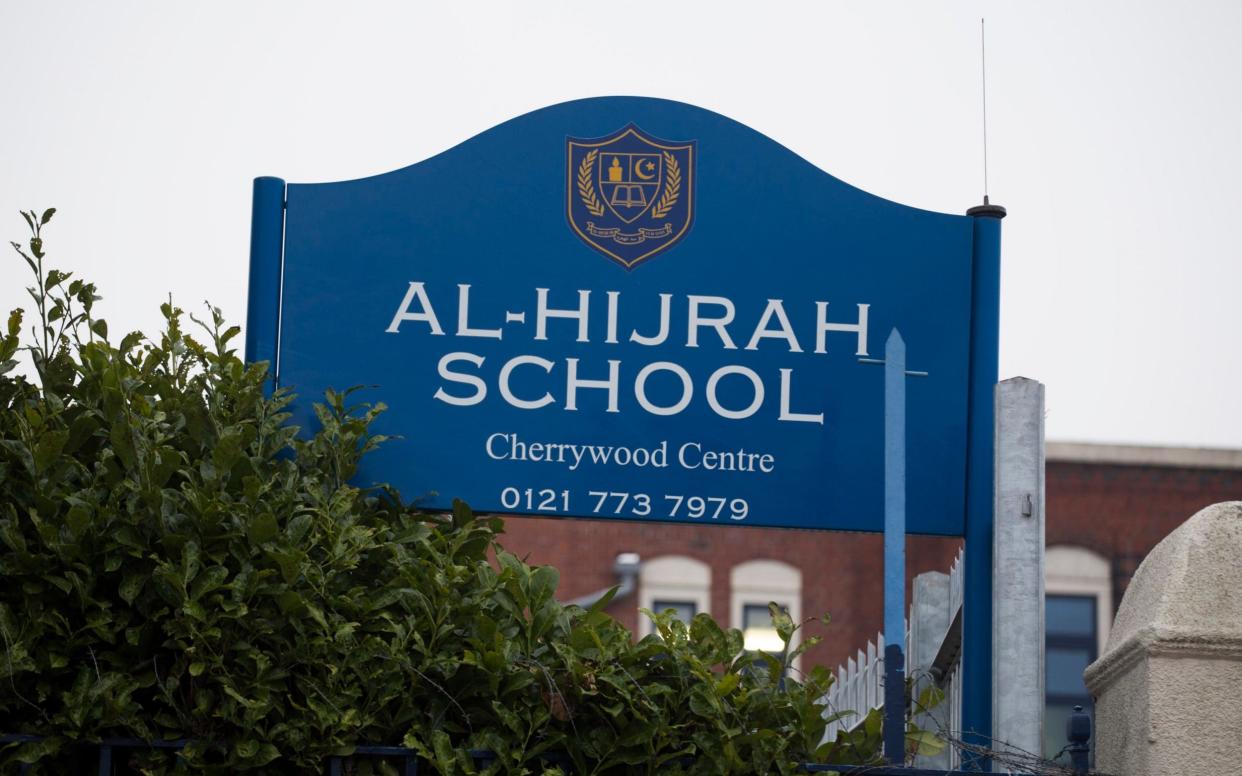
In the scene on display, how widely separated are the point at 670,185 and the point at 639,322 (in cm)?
48

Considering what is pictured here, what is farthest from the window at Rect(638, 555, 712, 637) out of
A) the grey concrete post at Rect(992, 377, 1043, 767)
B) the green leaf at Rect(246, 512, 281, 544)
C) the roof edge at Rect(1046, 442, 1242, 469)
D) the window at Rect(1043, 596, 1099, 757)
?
the green leaf at Rect(246, 512, 281, 544)

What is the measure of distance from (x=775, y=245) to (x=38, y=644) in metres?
2.67

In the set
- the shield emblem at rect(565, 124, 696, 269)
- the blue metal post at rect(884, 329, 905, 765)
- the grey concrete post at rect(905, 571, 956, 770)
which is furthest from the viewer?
the grey concrete post at rect(905, 571, 956, 770)

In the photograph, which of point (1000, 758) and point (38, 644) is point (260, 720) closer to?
point (38, 644)

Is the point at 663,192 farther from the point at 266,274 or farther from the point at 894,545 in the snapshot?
the point at 894,545

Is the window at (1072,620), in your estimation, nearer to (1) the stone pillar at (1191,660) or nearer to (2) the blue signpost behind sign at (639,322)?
(2) the blue signpost behind sign at (639,322)

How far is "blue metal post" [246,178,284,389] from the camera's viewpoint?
600cm

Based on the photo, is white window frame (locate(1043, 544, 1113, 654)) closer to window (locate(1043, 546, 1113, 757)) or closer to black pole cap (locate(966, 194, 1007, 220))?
window (locate(1043, 546, 1113, 757))

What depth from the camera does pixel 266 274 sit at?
6055 millimetres

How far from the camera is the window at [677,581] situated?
28734mm

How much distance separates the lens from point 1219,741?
185 inches

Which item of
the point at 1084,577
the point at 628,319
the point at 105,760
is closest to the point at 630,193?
the point at 628,319

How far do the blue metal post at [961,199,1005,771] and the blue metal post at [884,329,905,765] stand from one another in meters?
0.35

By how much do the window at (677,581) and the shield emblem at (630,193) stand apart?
2280 centimetres
